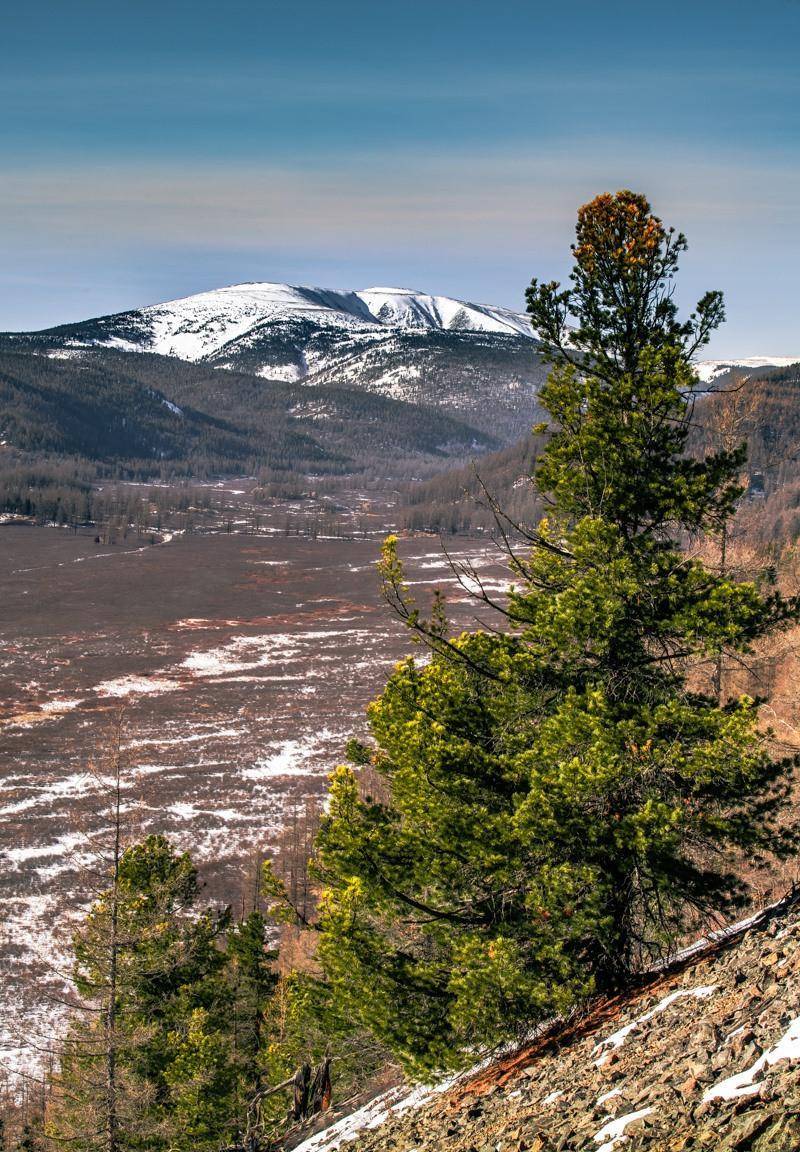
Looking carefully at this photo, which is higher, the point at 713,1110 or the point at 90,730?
the point at 713,1110

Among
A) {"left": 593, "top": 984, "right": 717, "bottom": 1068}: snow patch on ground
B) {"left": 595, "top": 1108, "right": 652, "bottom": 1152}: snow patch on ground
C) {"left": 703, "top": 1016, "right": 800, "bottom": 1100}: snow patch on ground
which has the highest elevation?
{"left": 703, "top": 1016, "right": 800, "bottom": 1100}: snow patch on ground

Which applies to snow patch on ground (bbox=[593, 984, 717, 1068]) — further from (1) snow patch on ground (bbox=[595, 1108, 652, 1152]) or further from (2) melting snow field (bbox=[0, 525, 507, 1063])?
(2) melting snow field (bbox=[0, 525, 507, 1063])

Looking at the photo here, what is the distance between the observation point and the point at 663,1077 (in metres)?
6.60

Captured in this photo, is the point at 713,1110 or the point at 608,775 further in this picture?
the point at 608,775

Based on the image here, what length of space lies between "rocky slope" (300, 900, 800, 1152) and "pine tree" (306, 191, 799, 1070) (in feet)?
1.90

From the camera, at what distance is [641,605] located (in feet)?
32.8

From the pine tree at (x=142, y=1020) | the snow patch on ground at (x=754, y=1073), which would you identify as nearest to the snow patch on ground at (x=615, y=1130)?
the snow patch on ground at (x=754, y=1073)

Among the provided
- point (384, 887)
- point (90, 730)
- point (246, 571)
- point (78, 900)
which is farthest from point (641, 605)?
point (246, 571)

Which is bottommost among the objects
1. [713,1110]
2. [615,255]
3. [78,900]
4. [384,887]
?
[78,900]

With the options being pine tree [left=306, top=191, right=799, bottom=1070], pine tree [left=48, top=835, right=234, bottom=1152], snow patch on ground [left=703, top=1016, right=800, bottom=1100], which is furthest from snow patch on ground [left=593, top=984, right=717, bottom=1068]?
pine tree [left=48, top=835, right=234, bottom=1152]

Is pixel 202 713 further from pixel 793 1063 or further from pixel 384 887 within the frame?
pixel 793 1063

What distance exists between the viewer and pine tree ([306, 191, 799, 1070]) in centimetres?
930

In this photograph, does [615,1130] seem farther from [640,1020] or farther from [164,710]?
[164,710]

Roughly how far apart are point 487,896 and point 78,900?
43.8 metres
